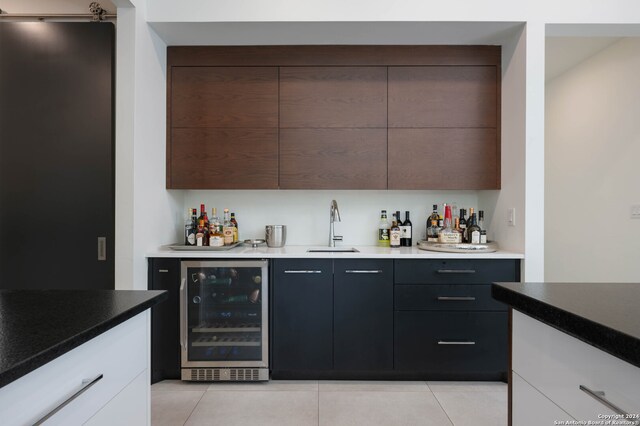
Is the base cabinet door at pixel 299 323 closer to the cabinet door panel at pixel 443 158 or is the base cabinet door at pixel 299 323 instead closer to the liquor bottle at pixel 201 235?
the liquor bottle at pixel 201 235

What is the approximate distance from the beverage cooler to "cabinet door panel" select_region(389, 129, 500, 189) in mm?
1208

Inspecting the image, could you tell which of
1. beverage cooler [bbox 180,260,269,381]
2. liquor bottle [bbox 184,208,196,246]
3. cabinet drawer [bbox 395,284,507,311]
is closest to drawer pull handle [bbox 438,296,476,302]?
cabinet drawer [bbox 395,284,507,311]

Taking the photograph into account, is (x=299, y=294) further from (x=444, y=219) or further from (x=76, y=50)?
(x=76, y=50)

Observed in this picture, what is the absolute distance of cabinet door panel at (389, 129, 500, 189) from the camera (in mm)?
2652

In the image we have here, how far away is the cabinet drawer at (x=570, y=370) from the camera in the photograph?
2.07 feet

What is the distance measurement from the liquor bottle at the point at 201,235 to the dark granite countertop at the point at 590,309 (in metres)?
2.02

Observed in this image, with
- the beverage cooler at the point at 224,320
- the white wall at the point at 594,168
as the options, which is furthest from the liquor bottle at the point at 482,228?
the beverage cooler at the point at 224,320

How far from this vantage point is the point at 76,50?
2344 millimetres

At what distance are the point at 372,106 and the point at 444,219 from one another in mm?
1006

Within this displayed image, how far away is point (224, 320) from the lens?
2.38m

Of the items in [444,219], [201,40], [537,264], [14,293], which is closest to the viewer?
[14,293]

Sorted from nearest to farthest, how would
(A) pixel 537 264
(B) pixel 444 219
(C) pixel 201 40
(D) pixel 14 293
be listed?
(D) pixel 14 293 → (A) pixel 537 264 → (C) pixel 201 40 → (B) pixel 444 219

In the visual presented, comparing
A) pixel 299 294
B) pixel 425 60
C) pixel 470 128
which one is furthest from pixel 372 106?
pixel 299 294

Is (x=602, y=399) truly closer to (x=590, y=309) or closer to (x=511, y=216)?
(x=590, y=309)
